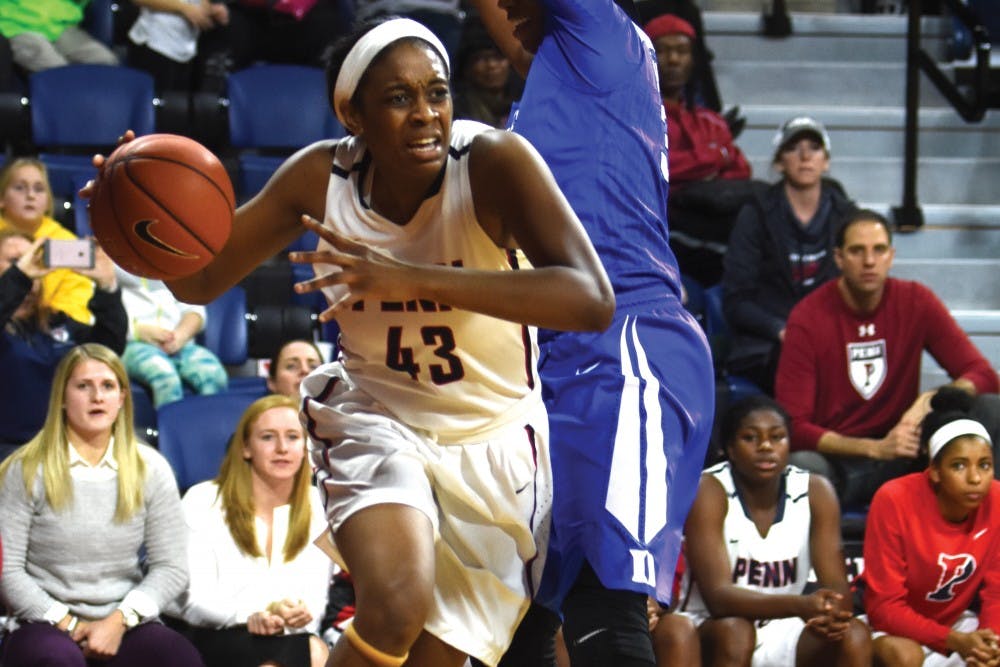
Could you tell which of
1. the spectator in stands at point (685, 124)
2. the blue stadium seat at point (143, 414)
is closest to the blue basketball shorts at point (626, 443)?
the blue stadium seat at point (143, 414)

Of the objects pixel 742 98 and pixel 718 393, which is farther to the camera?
pixel 742 98

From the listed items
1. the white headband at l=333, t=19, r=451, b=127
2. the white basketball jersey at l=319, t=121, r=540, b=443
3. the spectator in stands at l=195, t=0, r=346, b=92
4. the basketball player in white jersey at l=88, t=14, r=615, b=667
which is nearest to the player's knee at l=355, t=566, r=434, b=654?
the basketball player in white jersey at l=88, t=14, r=615, b=667

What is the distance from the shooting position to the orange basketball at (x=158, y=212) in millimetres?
3236

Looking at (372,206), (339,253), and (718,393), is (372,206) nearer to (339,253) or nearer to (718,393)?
(339,253)

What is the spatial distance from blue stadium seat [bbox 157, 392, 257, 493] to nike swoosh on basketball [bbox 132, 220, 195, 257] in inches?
118

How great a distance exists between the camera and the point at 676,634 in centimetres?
527

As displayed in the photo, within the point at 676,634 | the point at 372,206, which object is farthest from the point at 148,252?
the point at 676,634

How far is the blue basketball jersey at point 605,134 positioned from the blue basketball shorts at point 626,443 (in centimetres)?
11

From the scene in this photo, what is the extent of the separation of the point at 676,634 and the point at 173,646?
63.3 inches

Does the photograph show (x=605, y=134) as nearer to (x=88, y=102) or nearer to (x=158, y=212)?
(x=158, y=212)

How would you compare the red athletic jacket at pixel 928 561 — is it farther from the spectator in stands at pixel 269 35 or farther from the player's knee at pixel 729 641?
the spectator in stands at pixel 269 35

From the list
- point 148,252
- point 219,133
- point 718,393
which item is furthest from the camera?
point 219,133

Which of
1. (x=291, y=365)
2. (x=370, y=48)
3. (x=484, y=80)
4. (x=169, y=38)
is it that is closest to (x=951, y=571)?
(x=291, y=365)

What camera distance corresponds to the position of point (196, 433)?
20.3 ft
